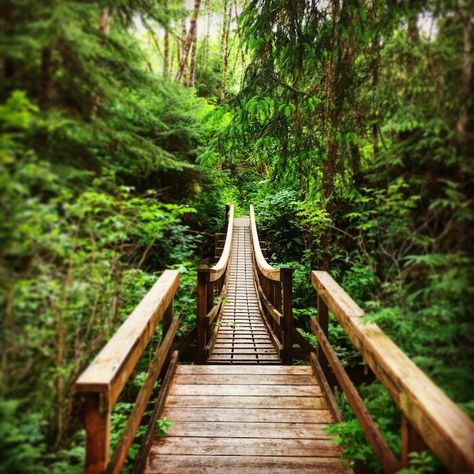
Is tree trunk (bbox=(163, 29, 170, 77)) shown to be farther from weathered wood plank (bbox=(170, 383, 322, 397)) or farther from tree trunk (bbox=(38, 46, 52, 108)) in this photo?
weathered wood plank (bbox=(170, 383, 322, 397))

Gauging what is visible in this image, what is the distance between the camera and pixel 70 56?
1479 mm

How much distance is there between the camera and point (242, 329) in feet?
22.1

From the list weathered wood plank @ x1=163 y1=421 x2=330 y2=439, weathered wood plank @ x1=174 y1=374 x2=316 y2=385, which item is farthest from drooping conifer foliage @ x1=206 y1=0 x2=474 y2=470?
weathered wood plank @ x1=174 y1=374 x2=316 y2=385

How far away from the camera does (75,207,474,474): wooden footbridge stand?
1.63 metres

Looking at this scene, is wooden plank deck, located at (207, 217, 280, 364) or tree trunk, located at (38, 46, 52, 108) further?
wooden plank deck, located at (207, 217, 280, 364)

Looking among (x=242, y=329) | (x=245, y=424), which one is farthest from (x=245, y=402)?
(x=242, y=329)

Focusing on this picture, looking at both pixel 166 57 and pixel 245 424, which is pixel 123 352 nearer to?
pixel 245 424

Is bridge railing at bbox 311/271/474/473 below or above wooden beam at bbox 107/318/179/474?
above

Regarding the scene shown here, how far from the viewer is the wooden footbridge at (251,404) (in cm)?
163

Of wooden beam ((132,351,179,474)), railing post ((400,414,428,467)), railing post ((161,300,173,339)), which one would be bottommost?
wooden beam ((132,351,179,474))

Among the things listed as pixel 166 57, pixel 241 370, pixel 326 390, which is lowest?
pixel 241 370

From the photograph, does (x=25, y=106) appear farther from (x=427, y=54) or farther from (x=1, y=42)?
(x=427, y=54)

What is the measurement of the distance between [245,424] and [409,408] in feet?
5.30

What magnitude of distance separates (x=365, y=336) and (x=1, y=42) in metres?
2.24
